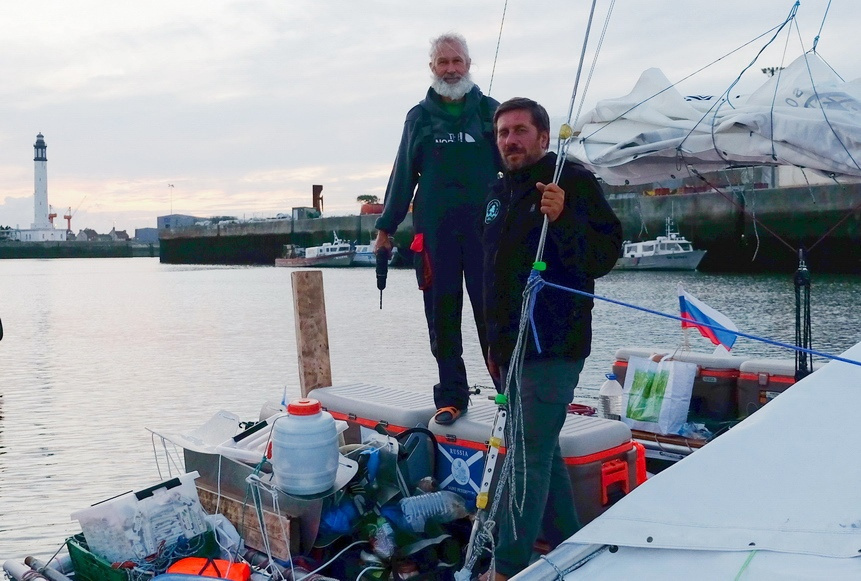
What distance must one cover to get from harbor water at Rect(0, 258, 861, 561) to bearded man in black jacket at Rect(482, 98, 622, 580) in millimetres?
5562

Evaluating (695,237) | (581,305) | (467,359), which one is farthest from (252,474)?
(695,237)

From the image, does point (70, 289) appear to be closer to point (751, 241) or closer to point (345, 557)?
point (751, 241)

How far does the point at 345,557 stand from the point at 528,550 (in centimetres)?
122

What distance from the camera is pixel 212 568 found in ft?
13.4

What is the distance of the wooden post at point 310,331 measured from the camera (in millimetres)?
6004

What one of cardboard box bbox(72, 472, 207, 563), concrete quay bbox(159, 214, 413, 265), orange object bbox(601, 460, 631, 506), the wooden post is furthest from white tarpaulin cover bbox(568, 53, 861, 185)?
concrete quay bbox(159, 214, 413, 265)

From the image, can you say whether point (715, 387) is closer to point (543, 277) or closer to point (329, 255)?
point (543, 277)

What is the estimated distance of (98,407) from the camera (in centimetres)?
1426

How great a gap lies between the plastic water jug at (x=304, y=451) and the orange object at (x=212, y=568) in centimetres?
44

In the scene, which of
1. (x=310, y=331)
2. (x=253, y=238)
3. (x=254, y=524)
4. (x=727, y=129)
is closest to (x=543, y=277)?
(x=254, y=524)

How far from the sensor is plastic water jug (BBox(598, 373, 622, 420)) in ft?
22.0

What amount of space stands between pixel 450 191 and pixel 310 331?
1.72 meters

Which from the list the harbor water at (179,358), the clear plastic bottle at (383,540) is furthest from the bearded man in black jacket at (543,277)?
the harbor water at (179,358)

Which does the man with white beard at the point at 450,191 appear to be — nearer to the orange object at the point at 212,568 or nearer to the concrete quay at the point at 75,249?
the orange object at the point at 212,568
